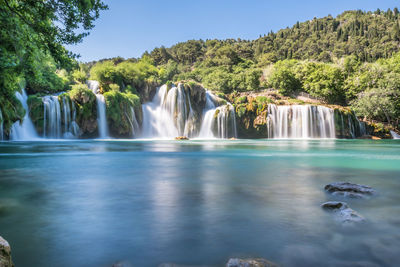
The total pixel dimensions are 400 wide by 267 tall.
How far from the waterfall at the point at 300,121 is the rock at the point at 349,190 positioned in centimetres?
3167

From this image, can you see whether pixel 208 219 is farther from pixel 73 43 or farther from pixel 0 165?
pixel 0 165

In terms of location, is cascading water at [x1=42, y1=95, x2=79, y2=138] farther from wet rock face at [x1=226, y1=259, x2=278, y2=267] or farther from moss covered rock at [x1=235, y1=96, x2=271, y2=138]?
wet rock face at [x1=226, y1=259, x2=278, y2=267]

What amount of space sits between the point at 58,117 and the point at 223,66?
48.6 metres

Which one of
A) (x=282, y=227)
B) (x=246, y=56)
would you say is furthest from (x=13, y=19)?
(x=246, y=56)

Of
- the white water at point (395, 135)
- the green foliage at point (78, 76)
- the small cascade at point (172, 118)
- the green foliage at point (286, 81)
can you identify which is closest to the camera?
the small cascade at point (172, 118)

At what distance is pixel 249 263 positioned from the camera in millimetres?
2402

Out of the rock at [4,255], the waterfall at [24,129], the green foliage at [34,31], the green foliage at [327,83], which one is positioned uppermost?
the green foliage at [327,83]

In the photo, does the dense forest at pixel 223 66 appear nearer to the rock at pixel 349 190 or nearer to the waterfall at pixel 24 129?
the waterfall at pixel 24 129

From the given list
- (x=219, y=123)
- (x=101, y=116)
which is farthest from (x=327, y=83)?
(x=101, y=116)

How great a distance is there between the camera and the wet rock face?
7.84 ft

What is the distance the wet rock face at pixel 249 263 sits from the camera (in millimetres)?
2391

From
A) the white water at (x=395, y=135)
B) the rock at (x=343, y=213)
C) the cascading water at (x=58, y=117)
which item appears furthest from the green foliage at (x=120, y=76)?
the rock at (x=343, y=213)

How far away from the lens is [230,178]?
24.4 feet

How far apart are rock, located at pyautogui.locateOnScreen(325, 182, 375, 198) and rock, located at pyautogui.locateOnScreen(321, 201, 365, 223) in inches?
43.9
